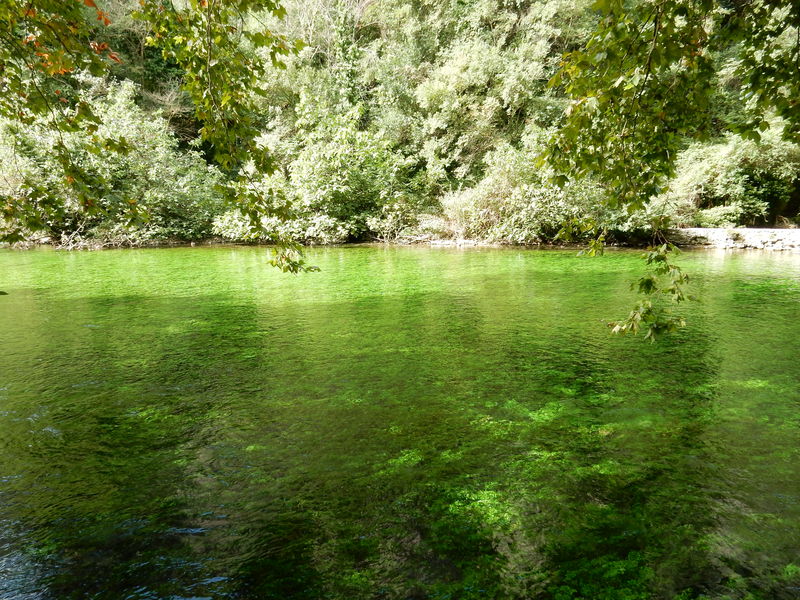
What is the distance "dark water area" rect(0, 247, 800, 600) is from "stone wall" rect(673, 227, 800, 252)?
9.30 m

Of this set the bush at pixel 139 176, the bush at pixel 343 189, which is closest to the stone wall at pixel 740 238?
the bush at pixel 343 189

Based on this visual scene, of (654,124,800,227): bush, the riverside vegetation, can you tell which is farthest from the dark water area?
(654,124,800,227): bush

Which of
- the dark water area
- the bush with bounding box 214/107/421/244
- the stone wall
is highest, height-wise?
the bush with bounding box 214/107/421/244

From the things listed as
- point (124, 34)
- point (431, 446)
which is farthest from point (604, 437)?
point (124, 34)

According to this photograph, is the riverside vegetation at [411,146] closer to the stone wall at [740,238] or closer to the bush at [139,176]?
the bush at [139,176]

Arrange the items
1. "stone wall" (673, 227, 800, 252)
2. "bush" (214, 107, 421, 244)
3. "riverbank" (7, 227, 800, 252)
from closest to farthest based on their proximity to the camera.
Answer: "stone wall" (673, 227, 800, 252), "riverbank" (7, 227, 800, 252), "bush" (214, 107, 421, 244)

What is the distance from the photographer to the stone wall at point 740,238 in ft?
43.7

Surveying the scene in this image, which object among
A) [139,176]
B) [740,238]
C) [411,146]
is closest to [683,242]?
[740,238]

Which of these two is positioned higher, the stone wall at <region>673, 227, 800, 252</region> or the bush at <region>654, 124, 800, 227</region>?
the bush at <region>654, 124, 800, 227</region>

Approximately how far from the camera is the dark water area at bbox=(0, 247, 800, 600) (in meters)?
1.91

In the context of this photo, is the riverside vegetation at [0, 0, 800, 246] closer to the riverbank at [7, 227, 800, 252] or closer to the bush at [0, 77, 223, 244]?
the bush at [0, 77, 223, 244]

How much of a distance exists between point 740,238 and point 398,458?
48.9 ft

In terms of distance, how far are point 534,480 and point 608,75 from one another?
193cm

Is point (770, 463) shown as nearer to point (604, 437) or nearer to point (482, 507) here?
point (604, 437)
